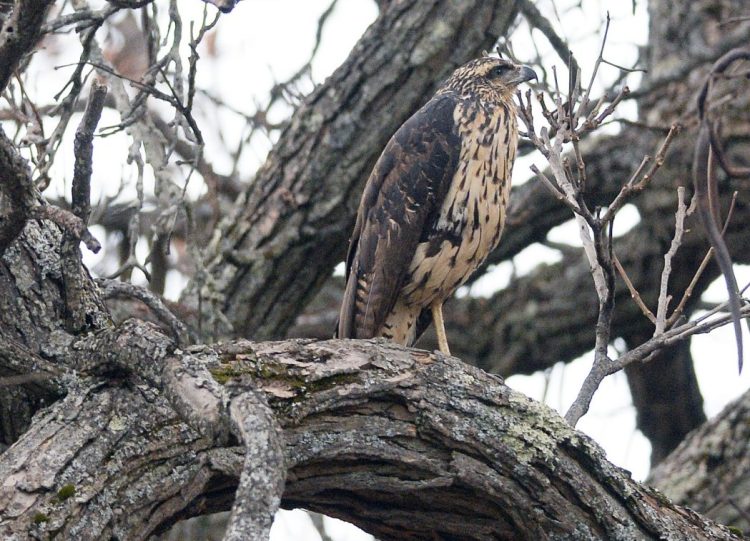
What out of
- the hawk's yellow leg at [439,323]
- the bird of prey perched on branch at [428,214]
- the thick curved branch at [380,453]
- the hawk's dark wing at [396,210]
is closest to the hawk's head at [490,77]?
the bird of prey perched on branch at [428,214]

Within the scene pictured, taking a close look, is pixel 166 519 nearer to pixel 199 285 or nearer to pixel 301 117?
pixel 199 285

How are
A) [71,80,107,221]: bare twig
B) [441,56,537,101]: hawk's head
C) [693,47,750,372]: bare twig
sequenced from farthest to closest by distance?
[441,56,537,101]: hawk's head → [71,80,107,221]: bare twig → [693,47,750,372]: bare twig

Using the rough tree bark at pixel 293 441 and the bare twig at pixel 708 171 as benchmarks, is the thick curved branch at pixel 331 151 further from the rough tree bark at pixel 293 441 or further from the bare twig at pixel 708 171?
the bare twig at pixel 708 171

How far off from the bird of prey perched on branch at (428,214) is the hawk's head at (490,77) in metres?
0.27

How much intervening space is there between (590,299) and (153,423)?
12.1 feet

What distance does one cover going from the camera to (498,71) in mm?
5242

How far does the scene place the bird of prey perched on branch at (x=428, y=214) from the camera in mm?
4602

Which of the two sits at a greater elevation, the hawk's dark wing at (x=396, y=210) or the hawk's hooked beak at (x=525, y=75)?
the hawk's hooked beak at (x=525, y=75)

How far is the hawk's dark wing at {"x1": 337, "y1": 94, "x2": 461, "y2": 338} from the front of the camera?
4.62 meters

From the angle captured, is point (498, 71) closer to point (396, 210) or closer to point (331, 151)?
point (331, 151)

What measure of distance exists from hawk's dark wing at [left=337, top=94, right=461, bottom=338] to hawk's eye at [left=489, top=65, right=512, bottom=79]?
20.2 inches

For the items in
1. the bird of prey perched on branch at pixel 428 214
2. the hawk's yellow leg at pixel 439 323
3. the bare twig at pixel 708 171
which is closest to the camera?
the bare twig at pixel 708 171

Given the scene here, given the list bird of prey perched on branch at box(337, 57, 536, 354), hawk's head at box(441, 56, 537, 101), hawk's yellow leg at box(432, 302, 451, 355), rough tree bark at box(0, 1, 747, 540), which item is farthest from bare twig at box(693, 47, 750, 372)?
hawk's head at box(441, 56, 537, 101)

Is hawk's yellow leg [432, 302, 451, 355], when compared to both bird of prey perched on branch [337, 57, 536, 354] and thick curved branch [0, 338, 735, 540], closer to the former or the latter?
bird of prey perched on branch [337, 57, 536, 354]
